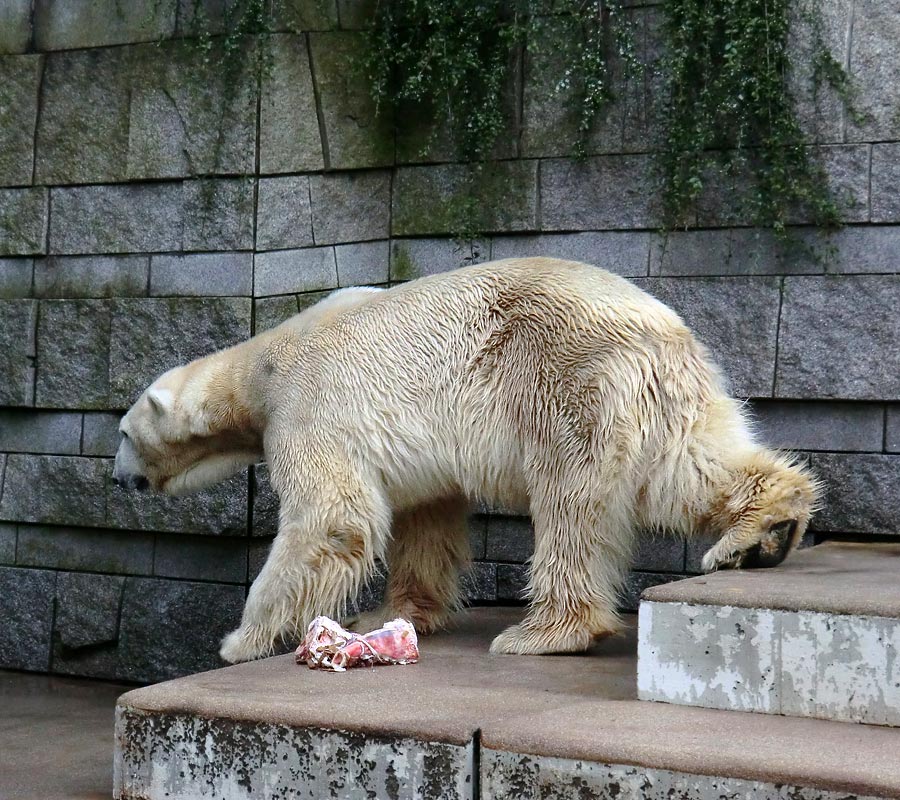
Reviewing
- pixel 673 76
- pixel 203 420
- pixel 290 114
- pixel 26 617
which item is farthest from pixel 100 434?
pixel 673 76

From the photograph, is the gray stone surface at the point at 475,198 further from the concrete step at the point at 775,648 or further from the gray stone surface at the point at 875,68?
the concrete step at the point at 775,648

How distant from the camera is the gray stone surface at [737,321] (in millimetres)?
5129

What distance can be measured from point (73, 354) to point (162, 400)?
1.52m

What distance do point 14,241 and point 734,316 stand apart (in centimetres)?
362

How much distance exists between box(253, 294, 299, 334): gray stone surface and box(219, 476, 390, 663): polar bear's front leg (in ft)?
5.40

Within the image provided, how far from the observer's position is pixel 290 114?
5.91 meters

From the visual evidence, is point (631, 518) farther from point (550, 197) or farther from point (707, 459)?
point (550, 197)

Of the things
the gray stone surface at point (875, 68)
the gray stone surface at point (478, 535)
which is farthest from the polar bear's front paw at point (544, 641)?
the gray stone surface at point (875, 68)

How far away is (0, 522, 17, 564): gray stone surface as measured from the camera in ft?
21.4

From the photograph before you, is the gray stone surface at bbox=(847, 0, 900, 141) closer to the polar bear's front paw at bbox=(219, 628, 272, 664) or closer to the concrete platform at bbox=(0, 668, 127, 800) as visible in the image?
the polar bear's front paw at bbox=(219, 628, 272, 664)

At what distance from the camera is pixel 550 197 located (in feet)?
18.1

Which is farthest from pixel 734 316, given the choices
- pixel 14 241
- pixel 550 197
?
pixel 14 241

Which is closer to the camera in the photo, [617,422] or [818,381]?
[617,422]

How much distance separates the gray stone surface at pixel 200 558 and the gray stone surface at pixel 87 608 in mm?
257
